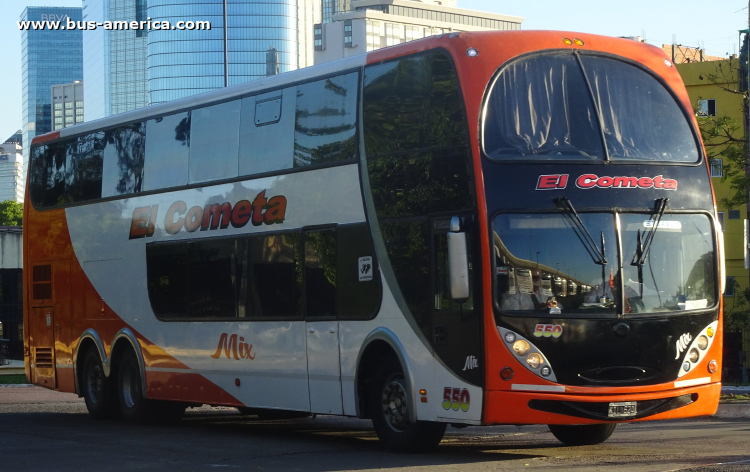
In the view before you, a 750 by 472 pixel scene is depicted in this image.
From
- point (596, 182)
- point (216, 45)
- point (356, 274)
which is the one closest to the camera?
point (596, 182)

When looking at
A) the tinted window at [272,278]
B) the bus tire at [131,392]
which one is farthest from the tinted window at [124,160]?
the tinted window at [272,278]

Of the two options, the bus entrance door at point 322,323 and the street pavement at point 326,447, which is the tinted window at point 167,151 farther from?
the street pavement at point 326,447

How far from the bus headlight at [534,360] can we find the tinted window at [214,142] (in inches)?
209

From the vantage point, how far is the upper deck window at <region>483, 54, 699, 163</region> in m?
11.6

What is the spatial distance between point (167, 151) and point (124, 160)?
123 centimetres

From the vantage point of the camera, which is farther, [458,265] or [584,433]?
[584,433]

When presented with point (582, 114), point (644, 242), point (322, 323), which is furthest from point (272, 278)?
point (644, 242)

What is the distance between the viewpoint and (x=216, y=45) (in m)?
146

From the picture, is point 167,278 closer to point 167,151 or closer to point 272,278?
point 167,151

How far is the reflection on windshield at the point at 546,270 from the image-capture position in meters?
11.2

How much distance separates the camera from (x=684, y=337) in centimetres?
1170

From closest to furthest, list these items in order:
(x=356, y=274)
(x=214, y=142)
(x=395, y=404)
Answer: (x=395, y=404) → (x=356, y=274) → (x=214, y=142)

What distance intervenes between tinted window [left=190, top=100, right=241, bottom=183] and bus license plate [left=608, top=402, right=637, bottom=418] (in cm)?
593

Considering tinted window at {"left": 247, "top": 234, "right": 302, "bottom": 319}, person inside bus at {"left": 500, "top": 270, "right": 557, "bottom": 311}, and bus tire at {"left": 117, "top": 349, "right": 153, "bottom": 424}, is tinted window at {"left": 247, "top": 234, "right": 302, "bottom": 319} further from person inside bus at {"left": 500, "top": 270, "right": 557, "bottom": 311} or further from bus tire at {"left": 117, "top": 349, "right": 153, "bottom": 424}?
person inside bus at {"left": 500, "top": 270, "right": 557, "bottom": 311}
